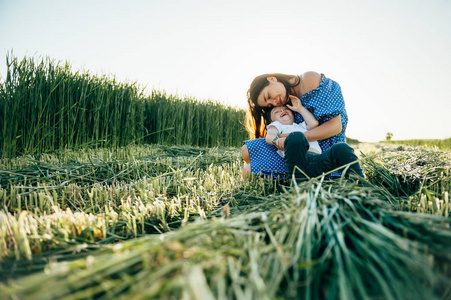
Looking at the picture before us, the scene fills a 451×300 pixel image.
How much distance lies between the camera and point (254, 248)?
715mm

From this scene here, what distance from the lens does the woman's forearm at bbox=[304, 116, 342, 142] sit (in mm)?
2279

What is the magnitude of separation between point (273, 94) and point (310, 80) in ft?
1.21

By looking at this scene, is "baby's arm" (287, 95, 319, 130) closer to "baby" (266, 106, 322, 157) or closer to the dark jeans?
"baby" (266, 106, 322, 157)

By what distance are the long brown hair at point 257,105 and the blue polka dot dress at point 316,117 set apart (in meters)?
0.28

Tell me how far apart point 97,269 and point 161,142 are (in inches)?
235

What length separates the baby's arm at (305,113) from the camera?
2.37 m

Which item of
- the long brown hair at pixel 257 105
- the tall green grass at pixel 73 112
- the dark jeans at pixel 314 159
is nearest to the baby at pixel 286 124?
the long brown hair at pixel 257 105

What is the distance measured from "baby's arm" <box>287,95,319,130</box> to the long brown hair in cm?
20

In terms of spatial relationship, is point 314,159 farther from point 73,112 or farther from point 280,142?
point 73,112

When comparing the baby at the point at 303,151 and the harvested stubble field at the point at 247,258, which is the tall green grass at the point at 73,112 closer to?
the baby at the point at 303,151

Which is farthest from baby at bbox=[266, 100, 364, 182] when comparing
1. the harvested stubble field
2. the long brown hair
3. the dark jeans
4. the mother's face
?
the harvested stubble field

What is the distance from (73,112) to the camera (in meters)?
4.80

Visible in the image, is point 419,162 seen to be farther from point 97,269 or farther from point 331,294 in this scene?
point 97,269

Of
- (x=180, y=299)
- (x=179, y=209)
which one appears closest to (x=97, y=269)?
(x=180, y=299)
